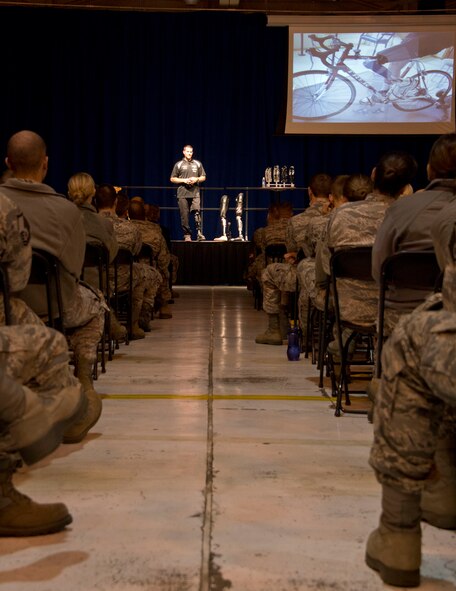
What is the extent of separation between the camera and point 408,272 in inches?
131

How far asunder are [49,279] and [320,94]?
1118cm

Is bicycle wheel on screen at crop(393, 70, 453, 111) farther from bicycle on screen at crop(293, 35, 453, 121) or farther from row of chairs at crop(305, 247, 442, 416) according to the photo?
row of chairs at crop(305, 247, 442, 416)

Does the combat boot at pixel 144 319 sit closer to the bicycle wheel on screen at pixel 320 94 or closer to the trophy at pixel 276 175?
the trophy at pixel 276 175

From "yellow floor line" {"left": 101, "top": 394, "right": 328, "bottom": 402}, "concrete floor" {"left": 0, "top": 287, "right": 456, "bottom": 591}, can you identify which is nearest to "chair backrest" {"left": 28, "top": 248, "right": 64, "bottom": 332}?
"concrete floor" {"left": 0, "top": 287, "right": 456, "bottom": 591}

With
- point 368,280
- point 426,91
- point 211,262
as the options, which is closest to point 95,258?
point 368,280

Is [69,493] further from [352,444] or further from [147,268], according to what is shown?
[147,268]

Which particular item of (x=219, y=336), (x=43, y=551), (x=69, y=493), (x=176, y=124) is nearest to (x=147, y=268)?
(x=219, y=336)

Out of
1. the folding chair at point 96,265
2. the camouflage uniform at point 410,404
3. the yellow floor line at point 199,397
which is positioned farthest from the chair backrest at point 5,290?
the folding chair at point 96,265

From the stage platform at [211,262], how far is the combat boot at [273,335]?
7.03 metres

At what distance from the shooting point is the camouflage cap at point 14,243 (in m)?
2.42

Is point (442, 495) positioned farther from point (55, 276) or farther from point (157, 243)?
point (157, 243)

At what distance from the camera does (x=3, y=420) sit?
1.85 m

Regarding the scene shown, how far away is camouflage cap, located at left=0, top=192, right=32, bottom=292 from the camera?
2.42 m

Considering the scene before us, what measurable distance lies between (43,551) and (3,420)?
1.42 feet
